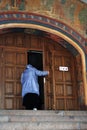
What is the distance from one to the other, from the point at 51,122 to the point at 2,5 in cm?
377

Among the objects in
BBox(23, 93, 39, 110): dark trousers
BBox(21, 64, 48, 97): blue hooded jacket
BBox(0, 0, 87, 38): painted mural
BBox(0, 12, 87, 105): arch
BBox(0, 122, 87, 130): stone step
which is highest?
BBox(0, 0, 87, 38): painted mural

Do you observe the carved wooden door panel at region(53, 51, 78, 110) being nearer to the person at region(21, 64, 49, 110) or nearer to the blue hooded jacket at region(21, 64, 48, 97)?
the blue hooded jacket at region(21, 64, 48, 97)

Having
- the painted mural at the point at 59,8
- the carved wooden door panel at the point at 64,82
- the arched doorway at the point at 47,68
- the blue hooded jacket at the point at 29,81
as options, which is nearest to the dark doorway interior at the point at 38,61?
the arched doorway at the point at 47,68

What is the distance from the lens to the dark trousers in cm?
851

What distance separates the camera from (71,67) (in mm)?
9992

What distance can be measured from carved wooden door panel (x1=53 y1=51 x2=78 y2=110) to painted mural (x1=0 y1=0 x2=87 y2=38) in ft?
3.48

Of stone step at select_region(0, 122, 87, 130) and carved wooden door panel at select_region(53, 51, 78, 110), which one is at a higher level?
carved wooden door panel at select_region(53, 51, 78, 110)

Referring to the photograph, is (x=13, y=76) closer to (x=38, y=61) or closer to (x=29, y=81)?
(x=29, y=81)

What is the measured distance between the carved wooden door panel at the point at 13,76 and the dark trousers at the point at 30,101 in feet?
2.25

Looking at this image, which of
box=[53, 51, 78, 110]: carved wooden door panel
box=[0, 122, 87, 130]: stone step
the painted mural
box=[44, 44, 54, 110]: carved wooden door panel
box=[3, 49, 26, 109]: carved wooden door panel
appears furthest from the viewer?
box=[53, 51, 78, 110]: carved wooden door panel

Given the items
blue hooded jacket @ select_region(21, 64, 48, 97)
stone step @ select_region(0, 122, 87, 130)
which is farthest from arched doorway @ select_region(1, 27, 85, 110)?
stone step @ select_region(0, 122, 87, 130)

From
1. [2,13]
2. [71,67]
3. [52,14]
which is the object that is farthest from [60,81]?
[2,13]

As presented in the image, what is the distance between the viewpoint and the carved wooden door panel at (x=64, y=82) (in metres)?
9.67

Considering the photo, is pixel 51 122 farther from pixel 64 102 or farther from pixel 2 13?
pixel 2 13
